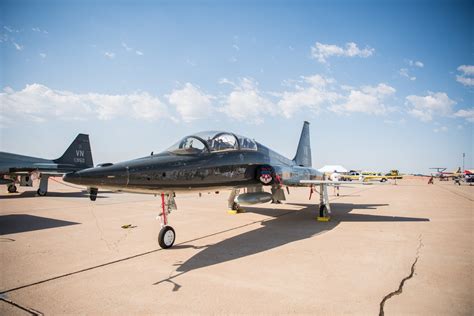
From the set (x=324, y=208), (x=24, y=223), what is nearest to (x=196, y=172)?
(x=324, y=208)

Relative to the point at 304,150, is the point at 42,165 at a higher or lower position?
lower

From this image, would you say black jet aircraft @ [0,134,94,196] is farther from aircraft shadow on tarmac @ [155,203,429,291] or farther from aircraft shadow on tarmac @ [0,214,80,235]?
aircraft shadow on tarmac @ [155,203,429,291]

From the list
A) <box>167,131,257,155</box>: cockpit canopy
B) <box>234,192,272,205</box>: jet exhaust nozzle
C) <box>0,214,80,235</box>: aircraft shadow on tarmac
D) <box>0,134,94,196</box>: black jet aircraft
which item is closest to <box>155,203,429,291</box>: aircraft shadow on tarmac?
<box>234,192,272,205</box>: jet exhaust nozzle

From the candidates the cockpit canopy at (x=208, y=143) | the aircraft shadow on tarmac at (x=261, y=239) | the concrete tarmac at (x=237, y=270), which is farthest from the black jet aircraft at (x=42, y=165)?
the aircraft shadow on tarmac at (x=261, y=239)

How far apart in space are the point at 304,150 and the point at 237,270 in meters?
12.8

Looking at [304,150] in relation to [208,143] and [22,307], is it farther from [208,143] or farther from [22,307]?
[22,307]

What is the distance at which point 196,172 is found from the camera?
6.19m

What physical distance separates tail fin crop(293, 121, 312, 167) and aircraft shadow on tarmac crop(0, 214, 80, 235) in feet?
38.2

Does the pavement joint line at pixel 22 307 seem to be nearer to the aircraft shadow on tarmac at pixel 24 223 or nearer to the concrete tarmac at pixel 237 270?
the concrete tarmac at pixel 237 270

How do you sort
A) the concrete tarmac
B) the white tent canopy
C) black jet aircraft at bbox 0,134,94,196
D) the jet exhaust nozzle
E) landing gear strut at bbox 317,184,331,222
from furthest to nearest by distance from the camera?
the white tent canopy < black jet aircraft at bbox 0,134,94,196 < landing gear strut at bbox 317,184,331,222 < the jet exhaust nozzle < the concrete tarmac

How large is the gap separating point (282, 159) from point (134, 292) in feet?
26.9

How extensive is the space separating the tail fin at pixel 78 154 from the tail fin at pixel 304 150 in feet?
60.1

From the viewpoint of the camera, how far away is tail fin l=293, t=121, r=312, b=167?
52.7 feet

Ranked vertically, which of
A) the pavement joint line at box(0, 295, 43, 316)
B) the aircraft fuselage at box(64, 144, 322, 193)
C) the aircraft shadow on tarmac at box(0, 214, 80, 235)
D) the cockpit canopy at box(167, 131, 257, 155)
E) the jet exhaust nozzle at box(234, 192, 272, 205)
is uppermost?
the cockpit canopy at box(167, 131, 257, 155)
